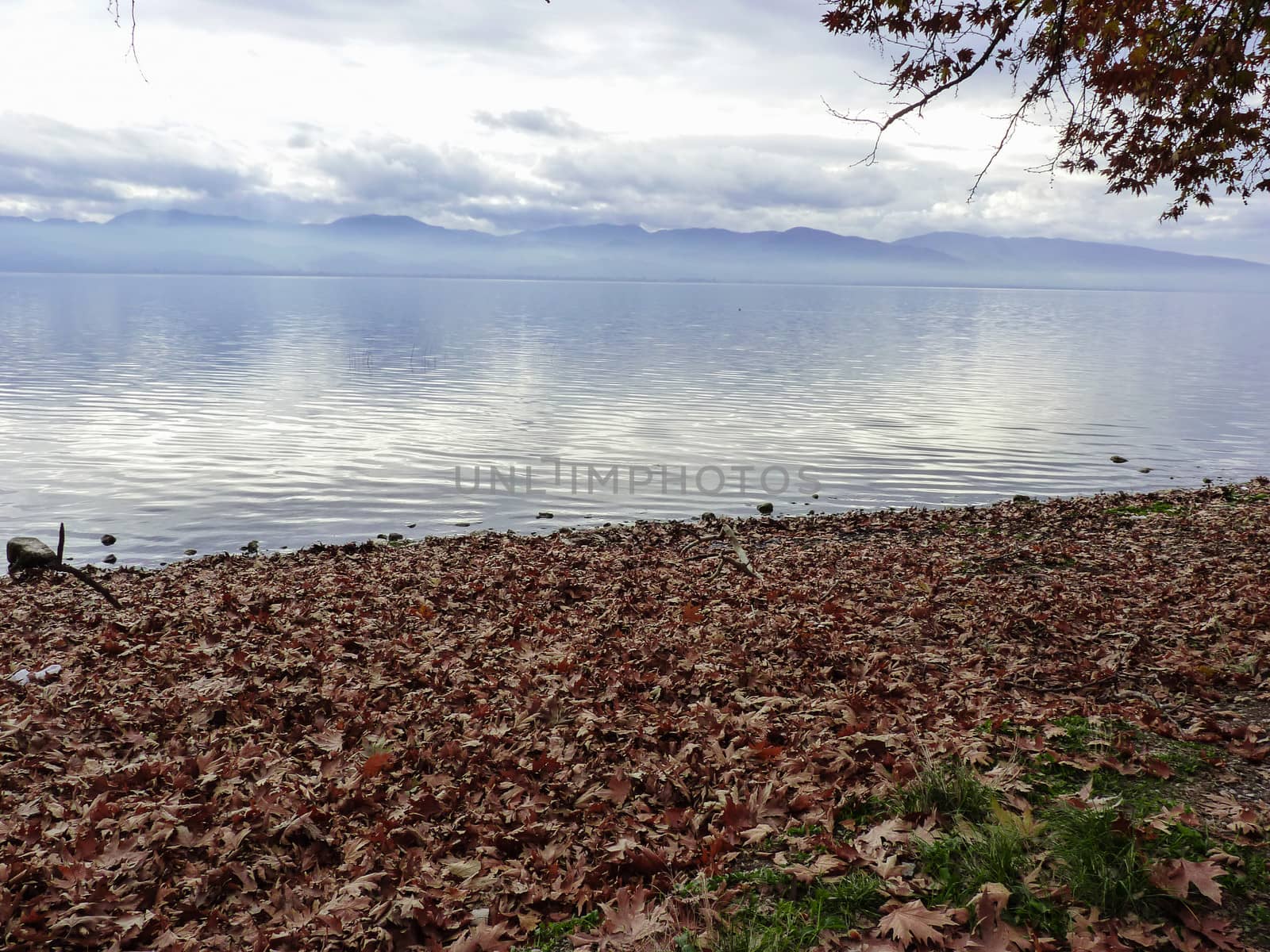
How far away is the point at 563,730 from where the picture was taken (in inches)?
296

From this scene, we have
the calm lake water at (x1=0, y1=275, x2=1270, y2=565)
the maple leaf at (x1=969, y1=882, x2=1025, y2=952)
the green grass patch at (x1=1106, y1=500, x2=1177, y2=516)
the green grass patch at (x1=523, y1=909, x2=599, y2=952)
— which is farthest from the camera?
the calm lake water at (x1=0, y1=275, x2=1270, y2=565)

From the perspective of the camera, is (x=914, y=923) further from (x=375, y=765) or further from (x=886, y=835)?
(x=375, y=765)

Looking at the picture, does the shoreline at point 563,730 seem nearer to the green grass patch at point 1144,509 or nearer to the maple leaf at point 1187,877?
the maple leaf at point 1187,877

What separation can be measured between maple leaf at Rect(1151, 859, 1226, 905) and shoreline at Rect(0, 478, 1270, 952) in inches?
6.2

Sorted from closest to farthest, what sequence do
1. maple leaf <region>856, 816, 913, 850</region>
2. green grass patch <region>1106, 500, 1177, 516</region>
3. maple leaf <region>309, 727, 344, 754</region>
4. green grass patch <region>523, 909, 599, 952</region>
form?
green grass patch <region>523, 909, 599, 952</region>
maple leaf <region>856, 816, 913, 850</region>
maple leaf <region>309, 727, 344, 754</region>
green grass patch <region>1106, 500, 1177, 516</region>

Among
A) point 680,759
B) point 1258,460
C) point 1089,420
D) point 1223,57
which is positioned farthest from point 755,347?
point 680,759

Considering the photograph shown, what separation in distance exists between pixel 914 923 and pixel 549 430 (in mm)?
32158

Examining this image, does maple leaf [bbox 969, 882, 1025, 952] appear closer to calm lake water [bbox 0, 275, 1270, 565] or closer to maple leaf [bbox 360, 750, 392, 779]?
maple leaf [bbox 360, 750, 392, 779]

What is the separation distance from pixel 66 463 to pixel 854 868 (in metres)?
31.2

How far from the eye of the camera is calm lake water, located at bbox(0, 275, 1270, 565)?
24.1 meters

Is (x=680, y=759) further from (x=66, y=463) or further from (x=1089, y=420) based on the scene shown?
(x=1089, y=420)

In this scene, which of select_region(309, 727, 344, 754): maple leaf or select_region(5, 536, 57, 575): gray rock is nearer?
select_region(309, 727, 344, 754): maple leaf

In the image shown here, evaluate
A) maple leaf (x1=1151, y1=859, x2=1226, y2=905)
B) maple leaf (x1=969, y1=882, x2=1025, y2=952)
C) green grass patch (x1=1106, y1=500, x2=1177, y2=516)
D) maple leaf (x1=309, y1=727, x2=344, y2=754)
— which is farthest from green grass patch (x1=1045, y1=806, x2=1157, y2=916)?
green grass patch (x1=1106, y1=500, x2=1177, y2=516)

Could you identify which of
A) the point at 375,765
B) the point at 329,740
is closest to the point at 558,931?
the point at 375,765
